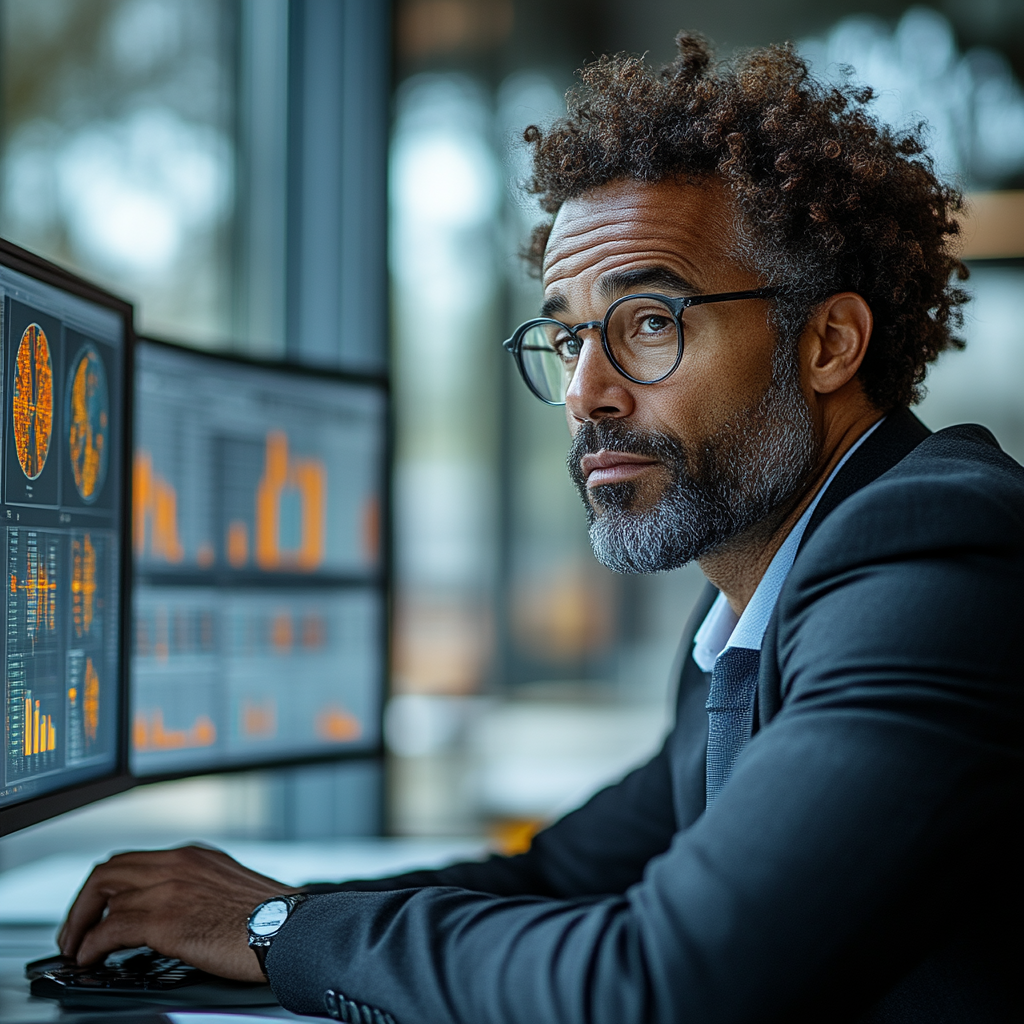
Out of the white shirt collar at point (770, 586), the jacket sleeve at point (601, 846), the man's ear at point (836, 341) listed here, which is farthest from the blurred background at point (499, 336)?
the white shirt collar at point (770, 586)

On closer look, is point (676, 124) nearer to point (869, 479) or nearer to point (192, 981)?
point (869, 479)

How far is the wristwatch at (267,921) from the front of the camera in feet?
3.12

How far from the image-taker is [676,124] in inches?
49.4

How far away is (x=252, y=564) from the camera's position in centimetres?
161

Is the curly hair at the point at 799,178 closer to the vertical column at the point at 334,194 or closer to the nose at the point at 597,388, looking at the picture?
the nose at the point at 597,388

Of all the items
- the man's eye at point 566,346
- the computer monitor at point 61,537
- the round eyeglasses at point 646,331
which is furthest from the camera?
the man's eye at point 566,346

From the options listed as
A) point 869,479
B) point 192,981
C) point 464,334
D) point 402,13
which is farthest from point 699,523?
point 402,13

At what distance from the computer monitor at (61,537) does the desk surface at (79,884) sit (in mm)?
157

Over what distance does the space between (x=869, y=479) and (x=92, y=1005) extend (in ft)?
2.66

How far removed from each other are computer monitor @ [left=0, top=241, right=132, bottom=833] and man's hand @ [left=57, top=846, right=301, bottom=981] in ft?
0.32

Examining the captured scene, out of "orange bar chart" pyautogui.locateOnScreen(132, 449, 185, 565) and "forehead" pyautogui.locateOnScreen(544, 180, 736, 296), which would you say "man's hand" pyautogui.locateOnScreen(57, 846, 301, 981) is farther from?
"forehead" pyautogui.locateOnScreen(544, 180, 736, 296)

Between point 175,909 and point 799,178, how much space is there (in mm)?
953

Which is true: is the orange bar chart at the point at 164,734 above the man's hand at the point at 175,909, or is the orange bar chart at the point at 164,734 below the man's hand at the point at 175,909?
above

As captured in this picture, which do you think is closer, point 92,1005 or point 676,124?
point 92,1005
